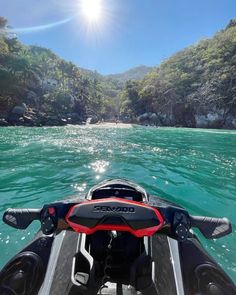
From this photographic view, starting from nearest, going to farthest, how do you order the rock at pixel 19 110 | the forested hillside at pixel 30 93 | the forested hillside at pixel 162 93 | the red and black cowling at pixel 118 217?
the red and black cowling at pixel 118 217, the rock at pixel 19 110, the forested hillside at pixel 30 93, the forested hillside at pixel 162 93

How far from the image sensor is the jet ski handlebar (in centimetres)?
141

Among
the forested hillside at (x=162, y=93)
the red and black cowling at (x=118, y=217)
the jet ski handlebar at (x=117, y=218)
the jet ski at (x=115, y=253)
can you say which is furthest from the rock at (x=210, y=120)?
the red and black cowling at (x=118, y=217)

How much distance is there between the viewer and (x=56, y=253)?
82.4 inches

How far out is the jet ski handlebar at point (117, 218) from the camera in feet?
4.62

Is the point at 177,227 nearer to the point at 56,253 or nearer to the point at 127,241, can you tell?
the point at 127,241

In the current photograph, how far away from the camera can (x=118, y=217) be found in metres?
1.41

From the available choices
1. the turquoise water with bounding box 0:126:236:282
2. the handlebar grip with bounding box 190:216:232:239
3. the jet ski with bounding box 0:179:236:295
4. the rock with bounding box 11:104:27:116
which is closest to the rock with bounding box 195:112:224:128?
the rock with bounding box 11:104:27:116

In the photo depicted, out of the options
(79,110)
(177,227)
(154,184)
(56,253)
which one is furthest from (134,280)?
(79,110)

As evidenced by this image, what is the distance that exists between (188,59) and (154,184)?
61896 millimetres

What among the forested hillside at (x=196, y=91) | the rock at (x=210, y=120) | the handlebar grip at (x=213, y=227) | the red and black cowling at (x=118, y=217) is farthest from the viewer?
the forested hillside at (x=196, y=91)

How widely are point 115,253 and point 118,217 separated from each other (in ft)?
1.80

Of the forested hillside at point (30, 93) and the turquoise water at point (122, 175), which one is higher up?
the forested hillside at point (30, 93)

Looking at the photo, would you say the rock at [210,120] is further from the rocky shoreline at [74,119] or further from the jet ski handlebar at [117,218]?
the jet ski handlebar at [117,218]

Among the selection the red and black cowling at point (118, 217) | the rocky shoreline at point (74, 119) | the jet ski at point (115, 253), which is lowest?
the rocky shoreline at point (74, 119)
